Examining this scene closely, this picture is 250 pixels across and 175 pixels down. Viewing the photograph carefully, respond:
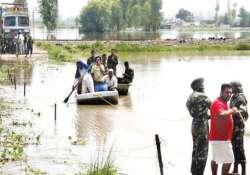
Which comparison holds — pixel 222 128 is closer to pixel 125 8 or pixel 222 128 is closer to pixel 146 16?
pixel 146 16

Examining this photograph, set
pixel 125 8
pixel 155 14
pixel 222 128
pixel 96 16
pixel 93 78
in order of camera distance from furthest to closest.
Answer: pixel 125 8
pixel 155 14
pixel 96 16
pixel 93 78
pixel 222 128

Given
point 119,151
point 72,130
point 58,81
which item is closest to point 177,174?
point 119,151

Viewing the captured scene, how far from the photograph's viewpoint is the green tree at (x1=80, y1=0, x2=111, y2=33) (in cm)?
15538

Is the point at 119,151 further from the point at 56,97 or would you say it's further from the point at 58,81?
the point at 58,81

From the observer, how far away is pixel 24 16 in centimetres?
4347

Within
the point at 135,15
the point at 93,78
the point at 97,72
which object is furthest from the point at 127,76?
the point at 135,15

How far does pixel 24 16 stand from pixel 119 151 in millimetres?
32256

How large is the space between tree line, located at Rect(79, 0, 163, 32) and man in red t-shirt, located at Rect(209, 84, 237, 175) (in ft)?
480

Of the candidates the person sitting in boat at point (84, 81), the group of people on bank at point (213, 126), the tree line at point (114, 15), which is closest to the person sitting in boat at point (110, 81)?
the person sitting in boat at point (84, 81)

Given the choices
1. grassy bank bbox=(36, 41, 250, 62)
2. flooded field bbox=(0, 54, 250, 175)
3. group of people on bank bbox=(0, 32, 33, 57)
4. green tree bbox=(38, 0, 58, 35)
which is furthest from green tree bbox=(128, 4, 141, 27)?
flooded field bbox=(0, 54, 250, 175)

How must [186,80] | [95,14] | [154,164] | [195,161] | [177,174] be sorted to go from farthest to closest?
1. [95,14]
2. [186,80]
3. [154,164]
4. [177,174]
5. [195,161]

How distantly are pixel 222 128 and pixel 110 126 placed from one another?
7.08 meters

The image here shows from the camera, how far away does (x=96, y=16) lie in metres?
158

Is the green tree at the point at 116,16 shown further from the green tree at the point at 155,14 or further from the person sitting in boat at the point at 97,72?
the person sitting in boat at the point at 97,72
